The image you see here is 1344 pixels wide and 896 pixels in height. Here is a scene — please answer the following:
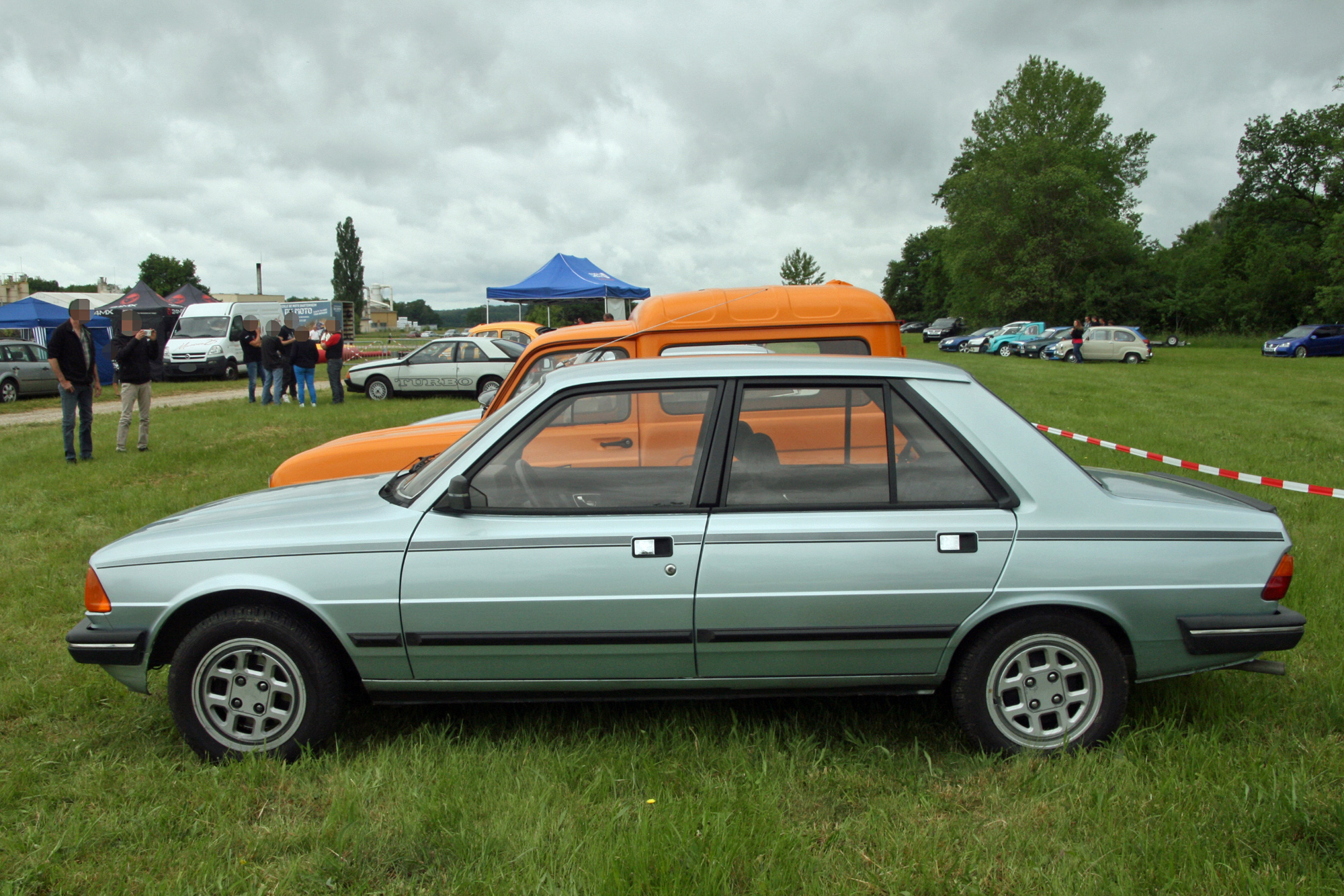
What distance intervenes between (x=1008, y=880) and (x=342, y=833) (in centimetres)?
200

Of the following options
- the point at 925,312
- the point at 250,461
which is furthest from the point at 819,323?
the point at 925,312

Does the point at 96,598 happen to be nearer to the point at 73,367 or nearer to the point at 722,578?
the point at 722,578

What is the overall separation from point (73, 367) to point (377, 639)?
9042 millimetres

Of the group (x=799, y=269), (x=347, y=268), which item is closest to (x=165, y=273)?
(x=347, y=268)

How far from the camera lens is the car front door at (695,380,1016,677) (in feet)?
10.1

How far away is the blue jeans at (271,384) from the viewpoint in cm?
1752

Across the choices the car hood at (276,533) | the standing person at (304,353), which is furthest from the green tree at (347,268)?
the car hood at (276,533)

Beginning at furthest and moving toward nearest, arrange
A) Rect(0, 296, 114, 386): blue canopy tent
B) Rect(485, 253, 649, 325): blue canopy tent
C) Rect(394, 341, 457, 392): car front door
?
1. Rect(0, 296, 114, 386): blue canopy tent
2. Rect(485, 253, 649, 325): blue canopy tent
3. Rect(394, 341, 457, 392): car front door

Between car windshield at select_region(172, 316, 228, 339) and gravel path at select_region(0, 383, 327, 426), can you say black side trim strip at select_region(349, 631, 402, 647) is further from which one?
car windshield at select_region(172, 316, 228, 339)

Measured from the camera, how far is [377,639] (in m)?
3.15

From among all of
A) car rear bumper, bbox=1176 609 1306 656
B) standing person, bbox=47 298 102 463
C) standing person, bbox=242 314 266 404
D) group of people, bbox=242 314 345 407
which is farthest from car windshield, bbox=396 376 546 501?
standing person, bbox=242 314 266 404

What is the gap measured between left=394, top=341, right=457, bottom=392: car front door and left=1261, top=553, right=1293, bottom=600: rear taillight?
17896mm

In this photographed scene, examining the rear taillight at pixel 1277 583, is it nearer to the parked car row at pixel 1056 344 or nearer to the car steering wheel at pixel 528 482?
the car steering wheel at pixel 528 482

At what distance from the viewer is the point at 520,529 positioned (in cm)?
312
